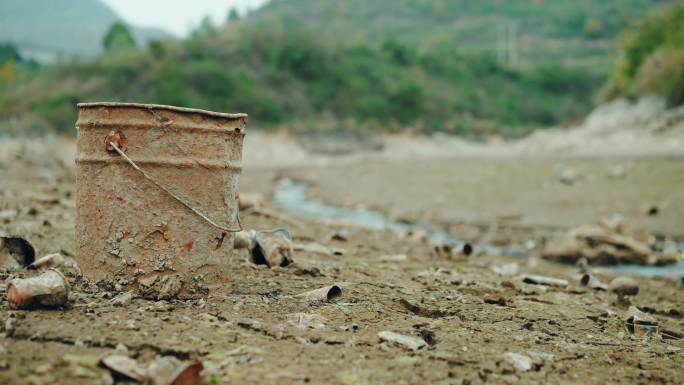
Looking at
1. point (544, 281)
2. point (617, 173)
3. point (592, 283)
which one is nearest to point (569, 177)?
point (617, 173)

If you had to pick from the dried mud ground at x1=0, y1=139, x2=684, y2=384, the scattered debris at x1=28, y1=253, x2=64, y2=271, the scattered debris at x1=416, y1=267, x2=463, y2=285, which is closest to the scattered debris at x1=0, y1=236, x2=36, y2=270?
the scattered debris at x1=28, y1=253, x2=64, y2=271

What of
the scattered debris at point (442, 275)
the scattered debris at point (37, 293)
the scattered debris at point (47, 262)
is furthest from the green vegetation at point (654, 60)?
the scattered debris at point (37, 293)

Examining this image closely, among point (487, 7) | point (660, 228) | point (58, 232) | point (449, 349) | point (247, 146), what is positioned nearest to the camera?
point (449, 349)

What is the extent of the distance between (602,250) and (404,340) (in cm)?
543

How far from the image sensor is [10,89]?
35375 mm

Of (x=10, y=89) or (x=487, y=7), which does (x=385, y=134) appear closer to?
(x=10, y=89)

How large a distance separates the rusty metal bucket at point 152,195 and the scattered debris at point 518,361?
4.94 ft

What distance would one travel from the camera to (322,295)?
3652 mm

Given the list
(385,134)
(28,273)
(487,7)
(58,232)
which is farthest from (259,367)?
(487,7)

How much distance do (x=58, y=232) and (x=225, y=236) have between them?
7.47 ft

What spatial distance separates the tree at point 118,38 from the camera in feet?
144

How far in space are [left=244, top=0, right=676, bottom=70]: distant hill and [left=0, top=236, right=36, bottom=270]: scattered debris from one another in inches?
2587

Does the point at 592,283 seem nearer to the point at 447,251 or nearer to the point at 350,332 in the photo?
the point at 447,251

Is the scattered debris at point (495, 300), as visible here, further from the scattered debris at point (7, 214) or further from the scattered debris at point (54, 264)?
the scattered debris at point (7, 214)
